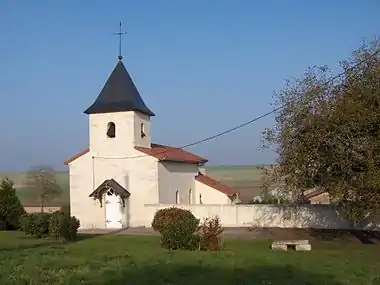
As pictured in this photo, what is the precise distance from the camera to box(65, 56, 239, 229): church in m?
39.0

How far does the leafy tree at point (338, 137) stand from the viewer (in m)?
20.8

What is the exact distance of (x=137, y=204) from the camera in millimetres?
38906

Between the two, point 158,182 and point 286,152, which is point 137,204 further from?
point 286,152

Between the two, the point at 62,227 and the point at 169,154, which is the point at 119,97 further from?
the point at 62,227

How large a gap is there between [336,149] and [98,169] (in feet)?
73.4

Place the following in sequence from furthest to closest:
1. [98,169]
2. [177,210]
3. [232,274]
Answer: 1. [98,169]
2. [177,210]
3. [232,274]

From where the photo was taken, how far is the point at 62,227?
27.7 meters

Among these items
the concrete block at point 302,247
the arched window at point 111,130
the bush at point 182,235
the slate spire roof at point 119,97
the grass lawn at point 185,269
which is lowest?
the concrete block at point 302,247

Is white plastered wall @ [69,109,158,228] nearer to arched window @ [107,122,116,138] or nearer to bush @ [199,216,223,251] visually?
arched window @ [107,122,116,138]

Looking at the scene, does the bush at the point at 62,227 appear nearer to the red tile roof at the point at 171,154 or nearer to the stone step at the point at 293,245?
the stone step at the point at 293,245

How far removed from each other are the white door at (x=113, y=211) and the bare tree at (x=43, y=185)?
1805 cm

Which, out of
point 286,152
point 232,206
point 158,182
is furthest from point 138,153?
point 286,152

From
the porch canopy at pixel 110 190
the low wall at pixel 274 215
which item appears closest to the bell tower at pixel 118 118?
the porch canopy at pixel 110 190

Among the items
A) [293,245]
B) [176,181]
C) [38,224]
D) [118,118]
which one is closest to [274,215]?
[176,181]
